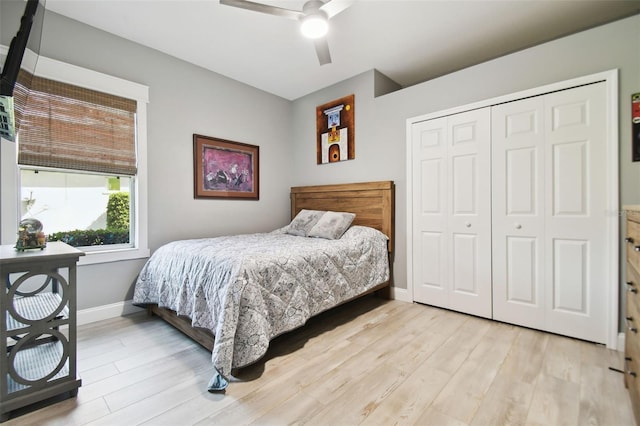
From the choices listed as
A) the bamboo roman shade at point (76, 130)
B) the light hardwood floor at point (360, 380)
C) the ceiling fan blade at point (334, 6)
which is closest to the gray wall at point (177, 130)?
the bamboo roman shade at point (76, 130)

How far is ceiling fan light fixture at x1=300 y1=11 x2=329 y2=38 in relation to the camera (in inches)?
79.3

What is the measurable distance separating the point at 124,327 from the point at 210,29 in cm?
283

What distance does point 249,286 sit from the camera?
1.77 metres

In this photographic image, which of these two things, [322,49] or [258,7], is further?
[322,49]

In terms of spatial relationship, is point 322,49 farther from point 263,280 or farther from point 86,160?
point 86,160

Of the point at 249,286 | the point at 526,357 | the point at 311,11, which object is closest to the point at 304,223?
the point at 249,286

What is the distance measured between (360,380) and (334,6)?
2.51 m

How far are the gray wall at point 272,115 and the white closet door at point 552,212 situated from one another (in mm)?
187

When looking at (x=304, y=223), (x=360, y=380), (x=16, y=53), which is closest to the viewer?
(x=16, y=53)

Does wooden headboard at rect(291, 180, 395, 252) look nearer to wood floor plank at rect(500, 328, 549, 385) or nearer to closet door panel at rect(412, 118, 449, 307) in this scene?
closet door panel at rect(412, 118, 449, 307)

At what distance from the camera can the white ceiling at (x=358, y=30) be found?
91.7 inches

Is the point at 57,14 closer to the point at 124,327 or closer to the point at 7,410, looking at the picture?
the point at 124,327

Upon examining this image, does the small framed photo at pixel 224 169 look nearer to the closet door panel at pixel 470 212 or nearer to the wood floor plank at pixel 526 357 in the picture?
the closet door panel at pixel 470 212

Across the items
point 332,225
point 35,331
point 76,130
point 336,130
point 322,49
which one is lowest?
point 35,331
